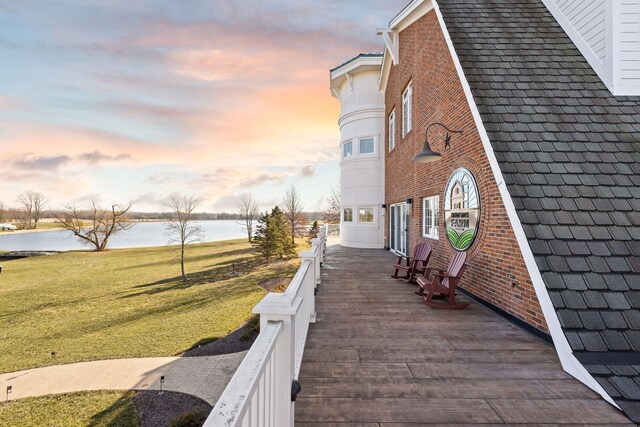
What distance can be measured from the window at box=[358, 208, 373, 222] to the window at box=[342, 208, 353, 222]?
0.46 m

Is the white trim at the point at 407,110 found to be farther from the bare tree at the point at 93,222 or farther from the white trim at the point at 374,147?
the bare tree at the point at 93,222

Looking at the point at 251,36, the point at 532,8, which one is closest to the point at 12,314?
the point at 251,36

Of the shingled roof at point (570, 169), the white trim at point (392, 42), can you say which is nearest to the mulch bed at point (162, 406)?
the shingled roof at point (570, 169)

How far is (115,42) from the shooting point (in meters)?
13.3

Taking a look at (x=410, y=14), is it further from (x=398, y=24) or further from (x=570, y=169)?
(x=570, y=169)

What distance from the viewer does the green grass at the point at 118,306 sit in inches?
491

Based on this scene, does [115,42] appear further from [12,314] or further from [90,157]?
[90,157]

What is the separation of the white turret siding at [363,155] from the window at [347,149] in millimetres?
49

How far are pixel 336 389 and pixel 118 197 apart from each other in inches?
2089

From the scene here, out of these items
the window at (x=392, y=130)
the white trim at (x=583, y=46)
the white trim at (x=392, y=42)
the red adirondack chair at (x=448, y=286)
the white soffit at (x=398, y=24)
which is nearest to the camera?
the red adirondack chair at (x=448, y=286)

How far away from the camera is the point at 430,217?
7367 millimetres

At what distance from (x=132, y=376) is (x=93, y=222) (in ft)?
139

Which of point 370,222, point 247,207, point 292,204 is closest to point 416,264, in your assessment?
point 370,222

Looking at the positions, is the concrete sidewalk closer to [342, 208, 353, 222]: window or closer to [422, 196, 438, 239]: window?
[342, 208, 353, 222]: window
